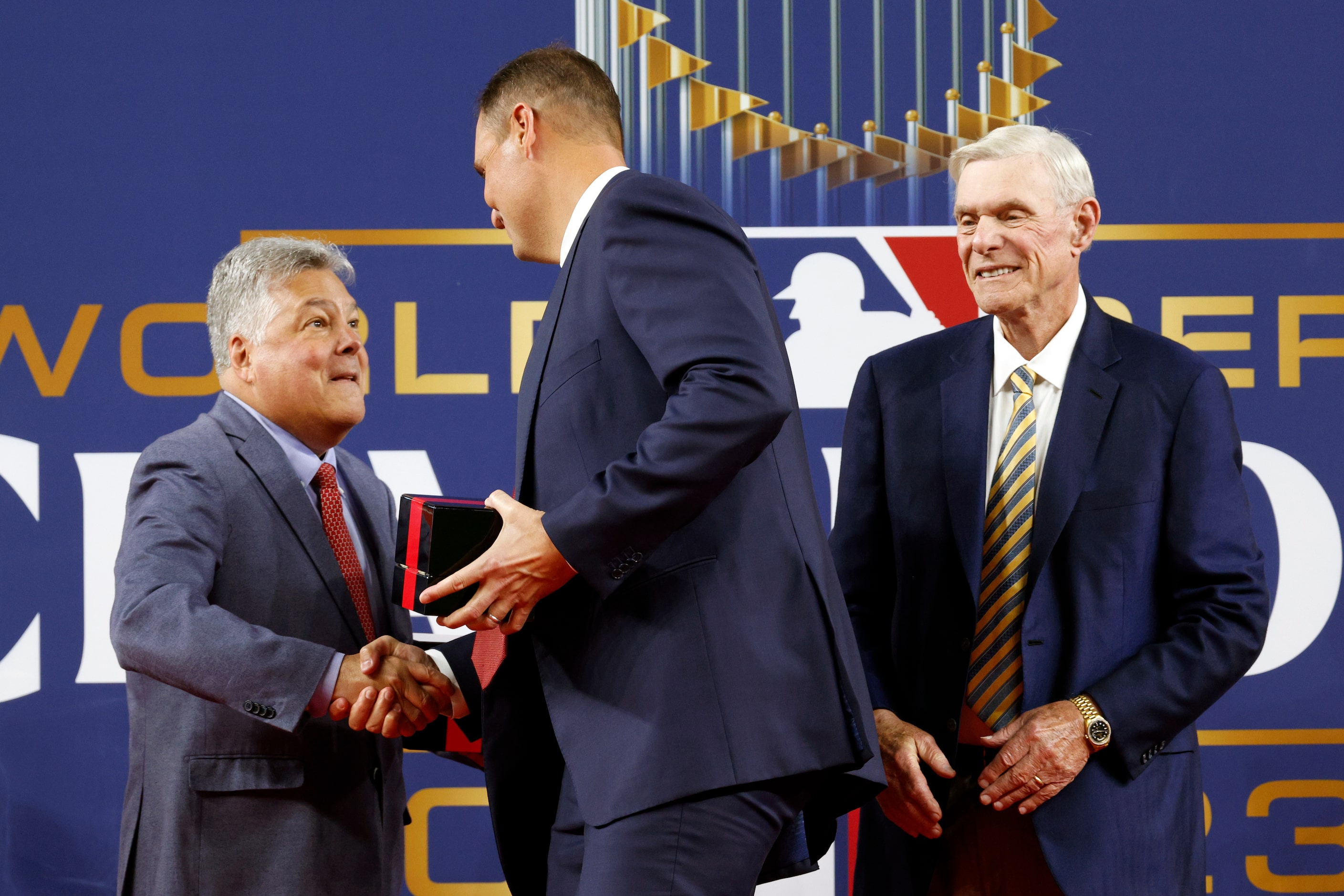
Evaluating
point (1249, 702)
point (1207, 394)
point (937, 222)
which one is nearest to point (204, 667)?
point (1207, 394)

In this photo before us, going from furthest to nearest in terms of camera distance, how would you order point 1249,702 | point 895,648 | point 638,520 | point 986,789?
point 1249,702, point 895,648, point 986,789, point 638,520

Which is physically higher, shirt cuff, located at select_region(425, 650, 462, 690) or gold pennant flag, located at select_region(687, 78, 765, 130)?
gold pennant flag, located at select_region(687, 78, 765, 130)

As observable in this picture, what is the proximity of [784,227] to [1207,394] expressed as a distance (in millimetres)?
1486

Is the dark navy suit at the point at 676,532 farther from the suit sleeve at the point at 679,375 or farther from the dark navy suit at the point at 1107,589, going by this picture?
the dark navy suit at the point at 1107,589

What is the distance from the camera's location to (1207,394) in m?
1.86

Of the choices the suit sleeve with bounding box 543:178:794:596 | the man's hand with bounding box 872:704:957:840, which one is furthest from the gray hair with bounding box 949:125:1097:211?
the man's hand with bounding box 872:704:957:840

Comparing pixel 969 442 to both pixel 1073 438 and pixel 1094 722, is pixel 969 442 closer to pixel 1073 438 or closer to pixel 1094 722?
pixel 1073 438

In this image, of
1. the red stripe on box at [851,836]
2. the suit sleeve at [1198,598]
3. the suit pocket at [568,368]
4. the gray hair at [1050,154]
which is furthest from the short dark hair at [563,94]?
the red stripe on box at [851,836]

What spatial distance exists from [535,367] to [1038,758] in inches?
37.6

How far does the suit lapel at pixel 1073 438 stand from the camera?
1.83m

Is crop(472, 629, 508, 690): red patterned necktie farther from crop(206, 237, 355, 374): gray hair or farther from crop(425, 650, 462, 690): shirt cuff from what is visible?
crop(206, 237, 355, 374): gray hair

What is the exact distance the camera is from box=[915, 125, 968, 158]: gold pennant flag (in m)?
3.16

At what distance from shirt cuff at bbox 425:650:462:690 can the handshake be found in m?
0.01

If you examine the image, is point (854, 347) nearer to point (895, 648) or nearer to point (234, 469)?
point (895, 648)
